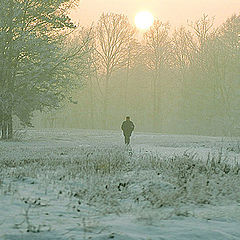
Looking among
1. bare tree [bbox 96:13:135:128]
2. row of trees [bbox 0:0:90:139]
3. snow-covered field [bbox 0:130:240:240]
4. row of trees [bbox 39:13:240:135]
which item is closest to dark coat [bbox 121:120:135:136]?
row of trees [bbox 0:0:90:139]

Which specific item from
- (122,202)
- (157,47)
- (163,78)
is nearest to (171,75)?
(163,78)

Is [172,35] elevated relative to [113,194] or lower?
elevated

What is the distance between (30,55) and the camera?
24.4 m

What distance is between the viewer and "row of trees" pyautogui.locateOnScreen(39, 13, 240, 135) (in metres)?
53.2

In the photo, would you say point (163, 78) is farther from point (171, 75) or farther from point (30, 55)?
point (30, 55)

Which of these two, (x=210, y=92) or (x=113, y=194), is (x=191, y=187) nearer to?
(x=113, y=194)

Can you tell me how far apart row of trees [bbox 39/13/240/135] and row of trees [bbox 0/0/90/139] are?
2281 centimetres

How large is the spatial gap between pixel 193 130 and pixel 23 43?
39540mm

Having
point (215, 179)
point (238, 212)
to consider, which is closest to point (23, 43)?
point (215, 179)

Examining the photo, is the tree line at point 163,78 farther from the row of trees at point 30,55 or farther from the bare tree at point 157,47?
the row of trees at point 30,55

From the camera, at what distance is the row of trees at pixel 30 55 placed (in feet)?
76.4

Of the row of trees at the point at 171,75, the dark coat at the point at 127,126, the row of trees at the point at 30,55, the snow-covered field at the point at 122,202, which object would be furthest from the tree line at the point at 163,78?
the snow-covered field at the point at 122,202

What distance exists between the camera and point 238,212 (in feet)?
21.9

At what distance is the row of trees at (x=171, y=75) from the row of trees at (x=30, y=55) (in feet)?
74.8
